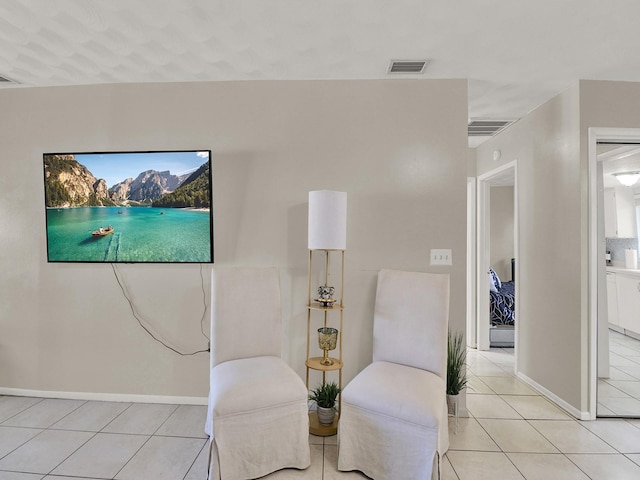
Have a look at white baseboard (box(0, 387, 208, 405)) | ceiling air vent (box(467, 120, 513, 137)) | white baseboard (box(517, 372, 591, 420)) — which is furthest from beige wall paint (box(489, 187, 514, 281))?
white baseboard (box(0, 387, 208, 405))

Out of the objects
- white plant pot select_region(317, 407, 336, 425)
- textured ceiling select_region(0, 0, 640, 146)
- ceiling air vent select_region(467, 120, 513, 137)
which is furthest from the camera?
ceiling air vent select_region(467, 120, 513, 137)

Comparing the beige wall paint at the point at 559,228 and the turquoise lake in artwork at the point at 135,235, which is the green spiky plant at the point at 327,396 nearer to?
the turquoise lake in artwork at the point at 135,235

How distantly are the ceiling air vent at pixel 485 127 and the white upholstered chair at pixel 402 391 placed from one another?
2.13 metres

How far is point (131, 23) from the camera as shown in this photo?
2.08 meters

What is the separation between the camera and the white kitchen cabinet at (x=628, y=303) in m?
2.64

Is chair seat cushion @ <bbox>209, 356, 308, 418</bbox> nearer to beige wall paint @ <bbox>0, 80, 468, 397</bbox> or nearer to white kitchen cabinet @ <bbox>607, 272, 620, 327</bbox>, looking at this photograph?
beige wall paint @ <bbox>0, 80, 468, 397</bbox>

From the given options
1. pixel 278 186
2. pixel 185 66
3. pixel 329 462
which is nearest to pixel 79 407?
pixel 329 462

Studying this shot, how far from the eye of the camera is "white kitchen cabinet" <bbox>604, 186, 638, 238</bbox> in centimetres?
262

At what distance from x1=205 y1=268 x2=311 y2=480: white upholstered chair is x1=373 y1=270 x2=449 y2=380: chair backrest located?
69 centimetres

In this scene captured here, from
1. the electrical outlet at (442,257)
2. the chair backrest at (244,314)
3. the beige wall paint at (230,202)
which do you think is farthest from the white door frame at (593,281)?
the chair backrest at (244,314)

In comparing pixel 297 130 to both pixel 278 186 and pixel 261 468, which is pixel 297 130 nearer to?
pixel 278 186

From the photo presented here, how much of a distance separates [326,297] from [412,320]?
1.98 ft

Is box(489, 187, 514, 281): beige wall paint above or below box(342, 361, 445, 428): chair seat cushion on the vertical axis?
above

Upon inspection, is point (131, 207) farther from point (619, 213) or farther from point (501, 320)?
point (501, 320)
